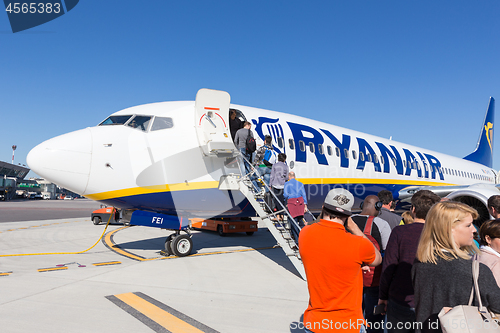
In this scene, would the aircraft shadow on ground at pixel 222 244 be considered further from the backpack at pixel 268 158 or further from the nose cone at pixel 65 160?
the nose cone at pixel 65 160

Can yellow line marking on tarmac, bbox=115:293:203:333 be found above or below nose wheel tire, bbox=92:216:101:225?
below

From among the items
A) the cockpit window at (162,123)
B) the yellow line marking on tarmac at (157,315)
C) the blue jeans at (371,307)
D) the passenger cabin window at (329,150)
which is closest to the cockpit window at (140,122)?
the cockpit window at (162,123)

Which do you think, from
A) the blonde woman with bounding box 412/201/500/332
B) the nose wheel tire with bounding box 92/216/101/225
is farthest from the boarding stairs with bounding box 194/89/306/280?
the nose wheel tire with bounding box 92/216/101/225

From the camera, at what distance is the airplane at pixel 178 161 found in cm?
752

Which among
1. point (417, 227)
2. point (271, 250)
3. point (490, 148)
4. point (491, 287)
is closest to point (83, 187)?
point (271, 250)

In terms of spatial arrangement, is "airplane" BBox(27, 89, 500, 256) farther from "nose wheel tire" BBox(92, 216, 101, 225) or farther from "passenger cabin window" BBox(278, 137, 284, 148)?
"nose wheel tire" BBox(92, 216, 101, 225)

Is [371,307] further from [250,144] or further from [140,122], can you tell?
[140,122]

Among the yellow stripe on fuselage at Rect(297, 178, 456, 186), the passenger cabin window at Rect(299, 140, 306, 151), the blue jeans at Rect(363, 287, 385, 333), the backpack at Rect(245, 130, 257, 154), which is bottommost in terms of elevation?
the blue jeans at Rect(363, 287, 385, 333)

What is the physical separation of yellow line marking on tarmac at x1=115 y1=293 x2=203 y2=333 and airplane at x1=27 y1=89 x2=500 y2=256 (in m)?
2.80

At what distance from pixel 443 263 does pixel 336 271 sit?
0.75 meters

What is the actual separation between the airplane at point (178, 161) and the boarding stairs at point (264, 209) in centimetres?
16

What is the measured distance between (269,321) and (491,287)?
324cm

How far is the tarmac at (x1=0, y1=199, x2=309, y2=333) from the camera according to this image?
15.1 feet

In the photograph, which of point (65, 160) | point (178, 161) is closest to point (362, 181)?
point (178, 161)
